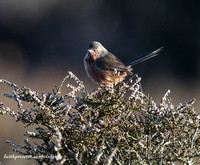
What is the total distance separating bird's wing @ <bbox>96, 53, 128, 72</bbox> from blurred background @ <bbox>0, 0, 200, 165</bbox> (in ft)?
11.5

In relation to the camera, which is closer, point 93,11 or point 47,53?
point 47,53

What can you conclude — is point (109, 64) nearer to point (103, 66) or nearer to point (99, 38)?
point (103, 66)

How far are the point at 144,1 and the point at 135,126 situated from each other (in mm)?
9763

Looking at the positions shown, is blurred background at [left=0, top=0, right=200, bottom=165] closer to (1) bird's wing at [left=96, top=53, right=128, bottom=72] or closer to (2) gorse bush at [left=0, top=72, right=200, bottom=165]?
(1) bird's wing at [left=96, top=53, right=128, bottom=72]

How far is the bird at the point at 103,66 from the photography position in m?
4.39

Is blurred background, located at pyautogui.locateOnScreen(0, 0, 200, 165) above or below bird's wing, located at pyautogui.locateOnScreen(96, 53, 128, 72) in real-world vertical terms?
above

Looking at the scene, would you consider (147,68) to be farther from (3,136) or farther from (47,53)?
(3,136)

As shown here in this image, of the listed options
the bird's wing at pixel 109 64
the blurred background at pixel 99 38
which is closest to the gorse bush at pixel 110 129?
the bird's wing at pixel 109 64

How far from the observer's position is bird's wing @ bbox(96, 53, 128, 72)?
4.49 metres

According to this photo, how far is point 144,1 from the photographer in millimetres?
11164

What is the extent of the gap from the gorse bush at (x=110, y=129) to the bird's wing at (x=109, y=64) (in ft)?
7.86

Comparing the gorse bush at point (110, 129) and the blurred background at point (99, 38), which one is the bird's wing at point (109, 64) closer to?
the gorse bush at point (110, 129)

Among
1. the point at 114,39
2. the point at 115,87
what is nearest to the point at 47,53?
the point at 114,39

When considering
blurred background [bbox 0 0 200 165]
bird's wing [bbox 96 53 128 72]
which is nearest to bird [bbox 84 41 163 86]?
bird's wing [bbox 96 53 128 72]
